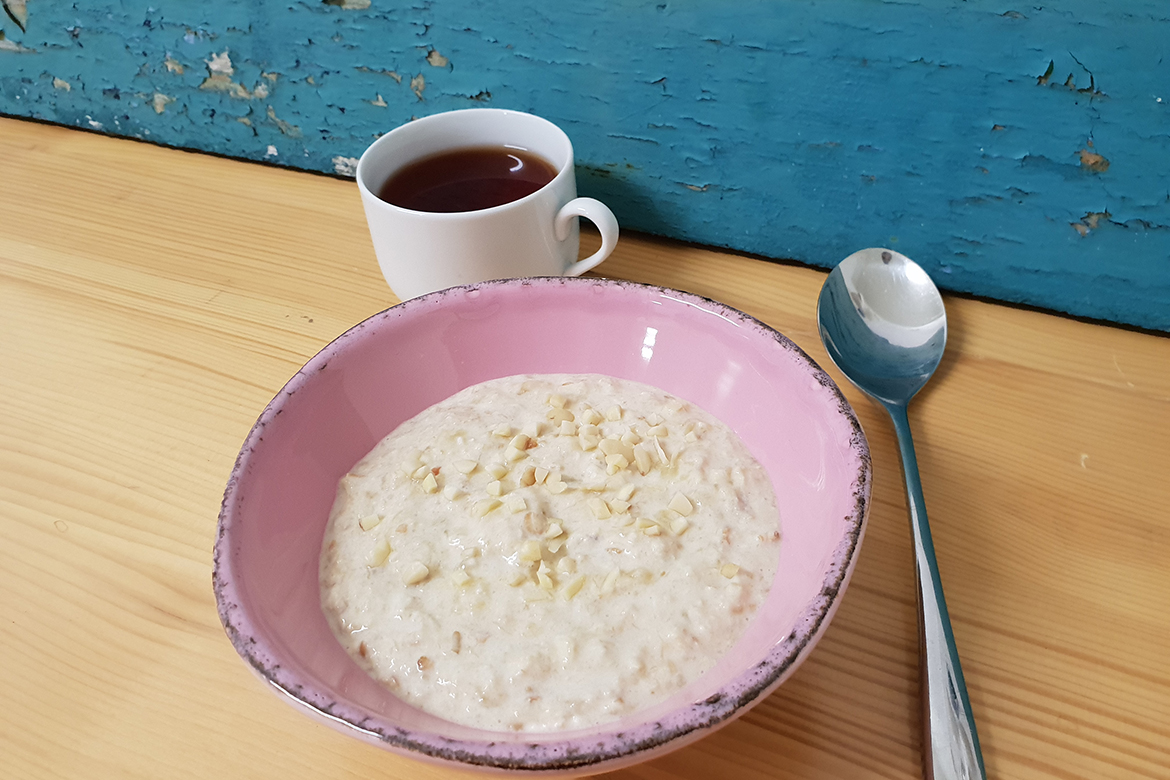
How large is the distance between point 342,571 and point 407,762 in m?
0.13

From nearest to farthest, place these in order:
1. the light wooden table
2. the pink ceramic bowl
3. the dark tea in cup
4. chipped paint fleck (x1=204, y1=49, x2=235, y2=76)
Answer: the pink ceramic bowl → the light wooden table → the dark tea in cup → chipped paint fleck (x1=204, y1=49, x2=235, y2=76)

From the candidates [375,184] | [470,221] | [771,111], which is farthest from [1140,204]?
[375,184]

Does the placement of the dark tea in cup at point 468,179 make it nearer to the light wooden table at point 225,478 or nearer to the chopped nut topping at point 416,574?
the light wooden table at point 225,478

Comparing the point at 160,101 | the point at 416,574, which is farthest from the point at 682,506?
the point at 160,101

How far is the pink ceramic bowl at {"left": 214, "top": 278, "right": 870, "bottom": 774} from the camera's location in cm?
39

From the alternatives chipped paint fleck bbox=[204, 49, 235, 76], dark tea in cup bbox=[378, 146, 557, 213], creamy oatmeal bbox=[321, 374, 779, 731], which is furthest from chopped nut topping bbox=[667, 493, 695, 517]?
chipped paint fleck bbox=[204, 49, 235, 76]

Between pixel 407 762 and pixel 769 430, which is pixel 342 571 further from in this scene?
pixel 769 430

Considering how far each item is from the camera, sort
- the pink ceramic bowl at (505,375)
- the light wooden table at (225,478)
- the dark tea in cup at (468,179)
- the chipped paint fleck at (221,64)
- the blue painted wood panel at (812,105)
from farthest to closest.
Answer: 1. the chipped paint fleck at (221,64)
2. the dark tea in cup at (468,179)
3. the blue painted wood panel at (812,105)
4. the light wooden table at (225,478)
5. the pink ceramic bowl at (505,375)

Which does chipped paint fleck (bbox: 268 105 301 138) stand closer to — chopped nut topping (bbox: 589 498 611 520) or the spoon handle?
chopped nut topping (bbox: 589 498 611 520)

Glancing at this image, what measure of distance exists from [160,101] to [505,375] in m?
0.80

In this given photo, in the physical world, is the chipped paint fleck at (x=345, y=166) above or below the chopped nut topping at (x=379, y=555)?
below

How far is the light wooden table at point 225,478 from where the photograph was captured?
50 centimetres

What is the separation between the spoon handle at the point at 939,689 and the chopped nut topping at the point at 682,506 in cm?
16

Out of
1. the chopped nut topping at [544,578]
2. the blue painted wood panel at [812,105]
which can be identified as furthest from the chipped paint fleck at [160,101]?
the chopped nut topping at [544,578]
